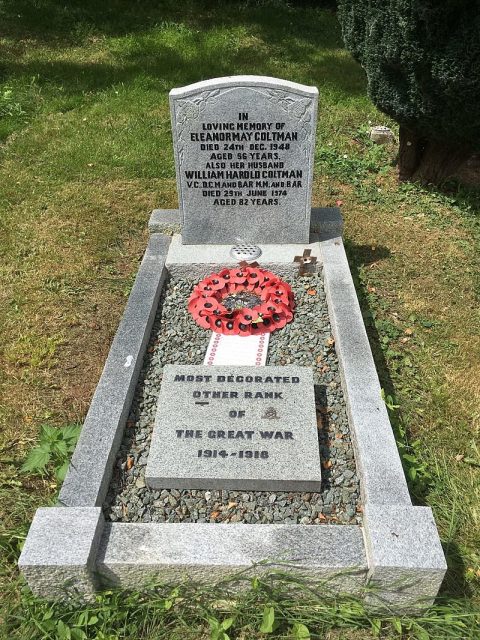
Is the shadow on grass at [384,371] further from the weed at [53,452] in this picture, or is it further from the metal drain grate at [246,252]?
the weed at [53,452]

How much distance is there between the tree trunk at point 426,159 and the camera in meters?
6.25

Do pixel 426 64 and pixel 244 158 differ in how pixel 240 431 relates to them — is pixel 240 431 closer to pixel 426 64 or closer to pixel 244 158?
pixel 244 158

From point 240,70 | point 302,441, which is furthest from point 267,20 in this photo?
point 302,441

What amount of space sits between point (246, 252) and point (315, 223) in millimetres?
756

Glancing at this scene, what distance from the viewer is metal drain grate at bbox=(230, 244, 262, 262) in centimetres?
483

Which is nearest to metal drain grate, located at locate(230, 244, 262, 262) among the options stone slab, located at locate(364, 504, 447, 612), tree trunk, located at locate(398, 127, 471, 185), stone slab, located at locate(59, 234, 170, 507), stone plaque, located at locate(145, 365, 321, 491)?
stone slab, located at locate(59, 234, 170, 507)

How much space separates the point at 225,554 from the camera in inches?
98.5

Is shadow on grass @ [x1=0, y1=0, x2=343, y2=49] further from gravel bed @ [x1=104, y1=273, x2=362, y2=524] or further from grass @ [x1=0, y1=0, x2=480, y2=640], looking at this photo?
gravel bed @ [x1=104, y1=273, x2=362, y2=524]

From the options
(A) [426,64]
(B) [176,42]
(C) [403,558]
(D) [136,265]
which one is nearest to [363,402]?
(C) [403,558]

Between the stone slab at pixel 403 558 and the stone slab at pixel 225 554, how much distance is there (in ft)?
0.29

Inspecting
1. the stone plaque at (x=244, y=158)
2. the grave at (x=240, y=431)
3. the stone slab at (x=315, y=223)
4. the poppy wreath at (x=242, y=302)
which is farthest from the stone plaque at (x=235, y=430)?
the stone slab at (x=315, y=223)

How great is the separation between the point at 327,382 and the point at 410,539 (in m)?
1.33

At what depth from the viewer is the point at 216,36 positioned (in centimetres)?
1128

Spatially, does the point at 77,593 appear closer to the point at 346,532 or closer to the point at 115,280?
the point at 346,532
